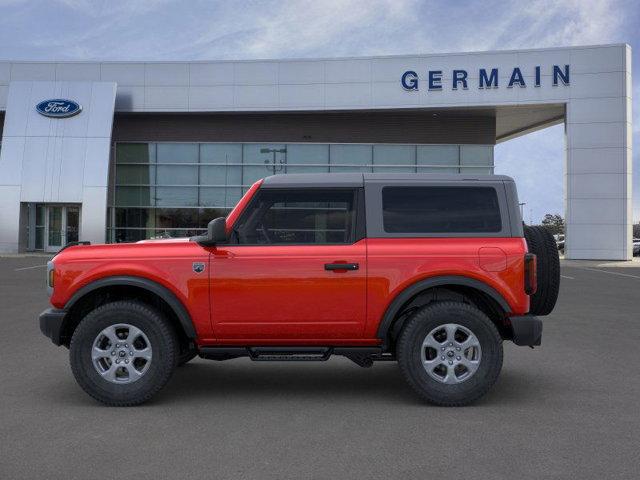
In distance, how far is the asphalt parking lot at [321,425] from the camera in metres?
3.75

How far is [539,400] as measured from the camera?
5305 mm

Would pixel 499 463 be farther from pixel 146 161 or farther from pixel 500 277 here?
pixel 146 161

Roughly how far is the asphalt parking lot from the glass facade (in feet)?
84.5

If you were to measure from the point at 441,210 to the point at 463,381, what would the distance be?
4.45ft

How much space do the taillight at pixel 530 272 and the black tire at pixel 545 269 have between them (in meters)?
0.31

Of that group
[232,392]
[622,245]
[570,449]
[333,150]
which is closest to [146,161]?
[333,150]

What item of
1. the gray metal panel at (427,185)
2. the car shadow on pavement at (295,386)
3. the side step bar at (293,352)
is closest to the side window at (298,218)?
the gray metal panel at (427,185)

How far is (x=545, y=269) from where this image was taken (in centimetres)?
540

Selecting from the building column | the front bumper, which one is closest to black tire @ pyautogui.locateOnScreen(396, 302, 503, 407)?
the front bumper

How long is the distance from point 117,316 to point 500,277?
300 centimetres

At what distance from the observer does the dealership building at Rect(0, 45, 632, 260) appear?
30.2 m

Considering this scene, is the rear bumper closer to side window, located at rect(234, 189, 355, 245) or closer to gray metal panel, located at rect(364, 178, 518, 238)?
gray metal panel, located at rect(364, 178, 518, 238)

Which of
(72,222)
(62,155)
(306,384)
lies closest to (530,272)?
(306,384)

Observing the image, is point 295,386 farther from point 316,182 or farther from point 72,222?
point 72,222
